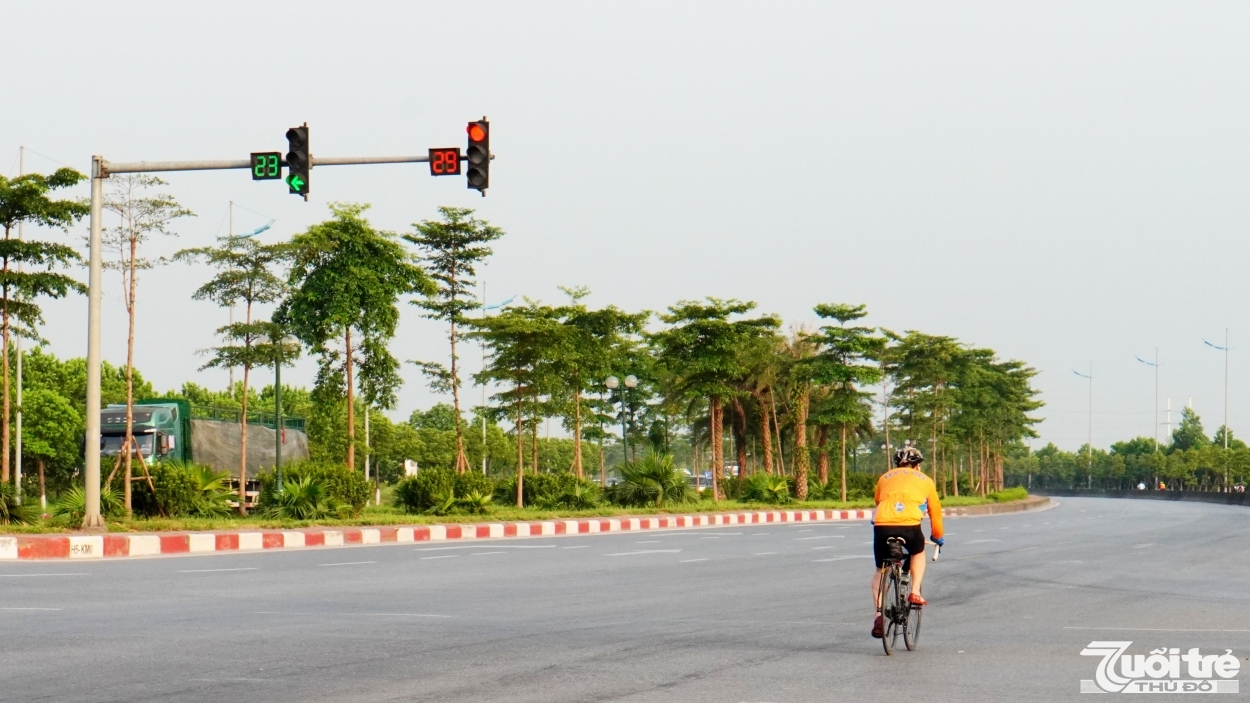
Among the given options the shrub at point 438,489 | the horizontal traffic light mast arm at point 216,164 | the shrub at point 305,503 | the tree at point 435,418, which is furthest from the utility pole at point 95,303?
the tree at point 435,418

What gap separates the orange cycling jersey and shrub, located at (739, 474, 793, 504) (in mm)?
40031

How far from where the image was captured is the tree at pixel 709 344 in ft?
155

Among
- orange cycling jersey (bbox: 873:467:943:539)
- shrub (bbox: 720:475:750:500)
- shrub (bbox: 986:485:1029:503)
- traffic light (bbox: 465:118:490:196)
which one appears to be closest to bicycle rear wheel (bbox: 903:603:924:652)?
orange cycling jersey (bbox: 873:467:943:539)

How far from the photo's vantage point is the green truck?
134ft

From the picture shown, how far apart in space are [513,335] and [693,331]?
39.4ft

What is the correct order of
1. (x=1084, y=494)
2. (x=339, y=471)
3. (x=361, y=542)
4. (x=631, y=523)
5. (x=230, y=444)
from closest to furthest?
(x=361, y=542)
(x=339, y=471)
(x=631, y=523)
(x=230, y=444)
(x=1084, y=494)

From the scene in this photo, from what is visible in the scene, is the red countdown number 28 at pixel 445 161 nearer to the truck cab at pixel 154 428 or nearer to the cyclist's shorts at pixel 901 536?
the cyclist's shorts at pixel 901 536

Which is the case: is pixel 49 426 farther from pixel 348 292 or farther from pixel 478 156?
pixel 478 156

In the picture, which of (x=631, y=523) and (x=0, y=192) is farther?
(x=631, y=523)

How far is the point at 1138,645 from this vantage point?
998cm

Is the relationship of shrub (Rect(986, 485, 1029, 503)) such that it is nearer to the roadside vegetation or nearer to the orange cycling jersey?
the roadside vegetation

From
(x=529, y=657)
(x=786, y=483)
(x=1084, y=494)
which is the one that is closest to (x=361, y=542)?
(x=529, y=657)

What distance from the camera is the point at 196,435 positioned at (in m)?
44.4

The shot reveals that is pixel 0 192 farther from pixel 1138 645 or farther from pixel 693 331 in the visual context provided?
pixel 693 331
